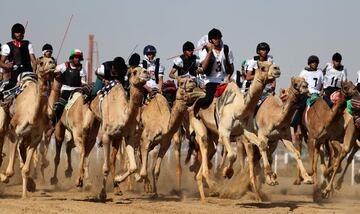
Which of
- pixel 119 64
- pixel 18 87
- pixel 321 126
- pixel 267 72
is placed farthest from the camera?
pixel 321 126

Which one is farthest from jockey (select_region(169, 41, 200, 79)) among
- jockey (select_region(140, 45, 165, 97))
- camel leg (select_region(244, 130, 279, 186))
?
camel leg (select_region(244, 130, 279, 186))

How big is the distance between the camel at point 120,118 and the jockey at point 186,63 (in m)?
3.13

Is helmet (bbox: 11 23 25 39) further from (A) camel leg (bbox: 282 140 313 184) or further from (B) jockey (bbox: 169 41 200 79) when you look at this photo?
(A) camel leg (bbox: 282 140 313 184)

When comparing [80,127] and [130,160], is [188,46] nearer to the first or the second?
[80,127]

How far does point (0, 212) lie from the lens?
13.8 meters

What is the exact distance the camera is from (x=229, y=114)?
53.9ft

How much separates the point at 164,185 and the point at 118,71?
4514 millimetres

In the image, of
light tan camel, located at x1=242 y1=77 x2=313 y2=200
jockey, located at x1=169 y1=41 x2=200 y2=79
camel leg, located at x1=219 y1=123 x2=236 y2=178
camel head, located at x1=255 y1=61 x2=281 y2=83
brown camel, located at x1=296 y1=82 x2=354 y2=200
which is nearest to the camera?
camel head, located at x1=255 y1=61 x2=281 y2=83

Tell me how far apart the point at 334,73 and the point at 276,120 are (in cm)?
507

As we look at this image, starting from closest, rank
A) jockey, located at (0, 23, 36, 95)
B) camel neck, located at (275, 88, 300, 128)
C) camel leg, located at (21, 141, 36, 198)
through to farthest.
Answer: camel neck, located at (275, 88, 300, 128)
camel leg, located at (21, 141, 36, 198)
jockey, located at (0, 23, 36, 95)

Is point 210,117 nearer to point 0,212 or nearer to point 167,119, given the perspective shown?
point 167,119

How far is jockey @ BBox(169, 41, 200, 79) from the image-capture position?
20.0 m

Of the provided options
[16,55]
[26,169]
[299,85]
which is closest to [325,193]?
[299,85]

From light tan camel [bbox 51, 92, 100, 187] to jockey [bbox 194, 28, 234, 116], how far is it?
7.68 feet
